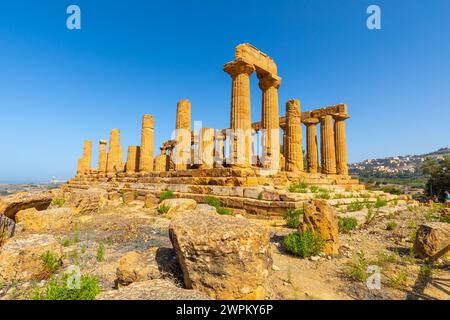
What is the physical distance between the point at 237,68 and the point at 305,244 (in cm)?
977

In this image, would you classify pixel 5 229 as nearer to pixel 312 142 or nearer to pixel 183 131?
pixel 183 131

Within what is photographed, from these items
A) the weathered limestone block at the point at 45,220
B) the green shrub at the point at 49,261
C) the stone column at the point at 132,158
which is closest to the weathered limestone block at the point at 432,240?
the green shrub at the point at 49,261

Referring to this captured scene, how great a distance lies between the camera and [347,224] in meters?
6.33

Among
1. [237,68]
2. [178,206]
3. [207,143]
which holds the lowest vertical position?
[178,206]

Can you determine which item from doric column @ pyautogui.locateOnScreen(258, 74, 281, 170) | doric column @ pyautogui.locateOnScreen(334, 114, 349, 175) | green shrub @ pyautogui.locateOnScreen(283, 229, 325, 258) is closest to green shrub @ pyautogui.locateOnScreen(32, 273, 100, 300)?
green shrub @ pyautogui.locateOnScreen(283, 229, 325, 258)

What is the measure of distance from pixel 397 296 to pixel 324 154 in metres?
16.2

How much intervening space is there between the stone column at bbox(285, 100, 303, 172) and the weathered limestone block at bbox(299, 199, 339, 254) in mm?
9544

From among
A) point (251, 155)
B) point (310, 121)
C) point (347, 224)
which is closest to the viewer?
point (347, 224)

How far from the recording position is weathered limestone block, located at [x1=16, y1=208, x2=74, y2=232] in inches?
247

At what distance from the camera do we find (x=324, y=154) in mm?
17969

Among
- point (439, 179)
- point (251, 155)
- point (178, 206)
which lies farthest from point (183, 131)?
point (439, 179)

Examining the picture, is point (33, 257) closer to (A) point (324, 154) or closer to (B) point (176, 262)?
(B) point (176, 262)

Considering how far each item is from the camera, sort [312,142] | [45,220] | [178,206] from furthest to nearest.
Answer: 1. [312,142]
2. [178,206]
3. [45,220]
